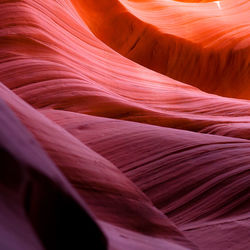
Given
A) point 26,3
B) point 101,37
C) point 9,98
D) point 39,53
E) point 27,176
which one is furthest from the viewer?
point 101,37

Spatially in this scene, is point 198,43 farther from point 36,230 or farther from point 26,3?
point 36,230

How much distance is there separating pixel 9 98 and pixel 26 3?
1075 mm

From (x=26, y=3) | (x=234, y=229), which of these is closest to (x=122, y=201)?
(x=234, y=229)

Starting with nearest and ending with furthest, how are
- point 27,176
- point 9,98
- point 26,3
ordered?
point 27,176 → point 9,98 → point 26,3

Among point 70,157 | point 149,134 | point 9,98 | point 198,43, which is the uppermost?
point 9,98

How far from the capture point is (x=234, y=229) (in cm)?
92

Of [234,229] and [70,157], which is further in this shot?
[234,229]

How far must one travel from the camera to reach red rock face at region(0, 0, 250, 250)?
1.68 feet

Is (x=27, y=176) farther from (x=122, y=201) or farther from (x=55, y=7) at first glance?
(x=55, y=7)

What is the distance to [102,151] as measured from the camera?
107 centimetres

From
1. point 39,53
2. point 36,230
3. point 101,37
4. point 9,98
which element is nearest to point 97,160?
point 9,98

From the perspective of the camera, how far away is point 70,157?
81 centimetres

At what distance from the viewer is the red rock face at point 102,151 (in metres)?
0.51

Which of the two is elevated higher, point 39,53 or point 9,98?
point 9,98
